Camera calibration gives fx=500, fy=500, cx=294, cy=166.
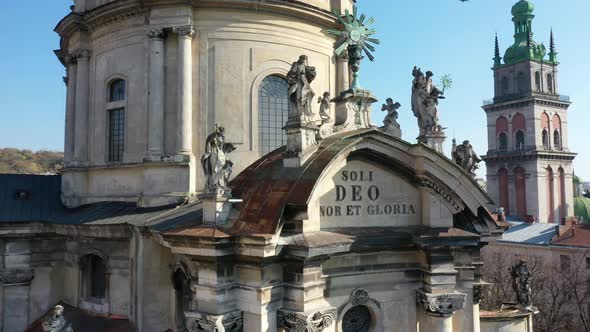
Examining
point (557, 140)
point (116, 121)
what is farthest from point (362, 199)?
point (557, 140)

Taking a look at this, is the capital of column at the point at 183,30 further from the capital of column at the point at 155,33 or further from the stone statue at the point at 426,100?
the stone statue at the point at 426,100

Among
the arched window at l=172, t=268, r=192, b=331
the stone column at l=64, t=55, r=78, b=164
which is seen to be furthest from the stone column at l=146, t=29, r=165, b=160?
the stone column at l=64, t=55, r=78, b=164

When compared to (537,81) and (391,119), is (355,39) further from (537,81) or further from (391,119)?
(537,81)

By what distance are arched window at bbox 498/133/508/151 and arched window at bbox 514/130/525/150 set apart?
1644 millimetres

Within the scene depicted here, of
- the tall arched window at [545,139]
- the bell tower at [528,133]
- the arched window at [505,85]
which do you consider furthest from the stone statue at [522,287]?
the arched window at [505,85]

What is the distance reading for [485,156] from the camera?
77.8 meters

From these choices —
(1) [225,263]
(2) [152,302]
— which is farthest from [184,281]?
(1) [225,263]

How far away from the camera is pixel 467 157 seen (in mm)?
16719

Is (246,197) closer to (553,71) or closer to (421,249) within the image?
(421,249)

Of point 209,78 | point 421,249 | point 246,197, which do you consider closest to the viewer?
point 246,197

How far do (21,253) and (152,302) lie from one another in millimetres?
7384

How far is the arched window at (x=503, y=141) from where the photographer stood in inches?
2968

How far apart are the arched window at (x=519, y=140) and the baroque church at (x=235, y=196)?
59.0 m

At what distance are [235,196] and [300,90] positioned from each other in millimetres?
3557
